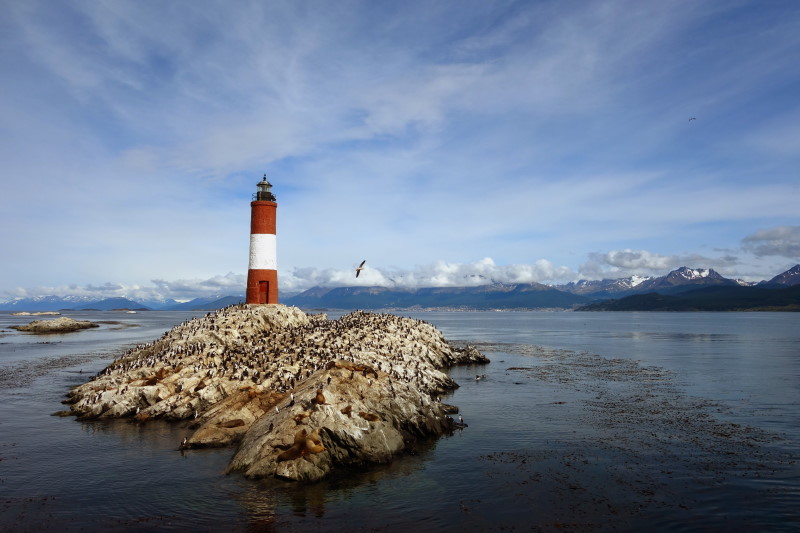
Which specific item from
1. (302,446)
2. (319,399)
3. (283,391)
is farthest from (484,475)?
(283,391)

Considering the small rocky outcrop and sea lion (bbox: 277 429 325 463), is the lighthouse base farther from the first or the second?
the small rocky outcrop

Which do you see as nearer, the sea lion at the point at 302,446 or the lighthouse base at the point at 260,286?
the sea lion at the point at 302,446

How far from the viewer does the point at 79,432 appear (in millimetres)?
24531

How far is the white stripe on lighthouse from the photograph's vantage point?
52062 mm

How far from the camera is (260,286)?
52.4 metres

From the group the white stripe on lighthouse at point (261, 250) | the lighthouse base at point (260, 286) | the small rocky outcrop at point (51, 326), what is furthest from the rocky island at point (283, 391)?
the small rocky outcrop at point (51, 326)

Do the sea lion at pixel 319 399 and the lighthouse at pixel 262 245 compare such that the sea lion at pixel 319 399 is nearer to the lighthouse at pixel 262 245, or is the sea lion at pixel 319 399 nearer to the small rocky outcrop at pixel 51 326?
the lighthouse at pixel 262 245

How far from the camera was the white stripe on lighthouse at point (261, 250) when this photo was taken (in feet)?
171

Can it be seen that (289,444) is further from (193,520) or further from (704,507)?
(704,507)

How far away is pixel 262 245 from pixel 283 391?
90.2 feet

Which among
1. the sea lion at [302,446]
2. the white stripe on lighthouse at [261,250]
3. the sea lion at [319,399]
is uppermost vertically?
the white stripe on lighthouse at [261,250]

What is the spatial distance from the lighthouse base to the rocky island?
4.50m

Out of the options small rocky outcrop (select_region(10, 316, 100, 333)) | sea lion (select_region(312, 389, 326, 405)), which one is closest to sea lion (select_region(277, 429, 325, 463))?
sea lion (select_region(312, 389, 326, 405))

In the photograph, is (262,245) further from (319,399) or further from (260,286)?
(319,399)
